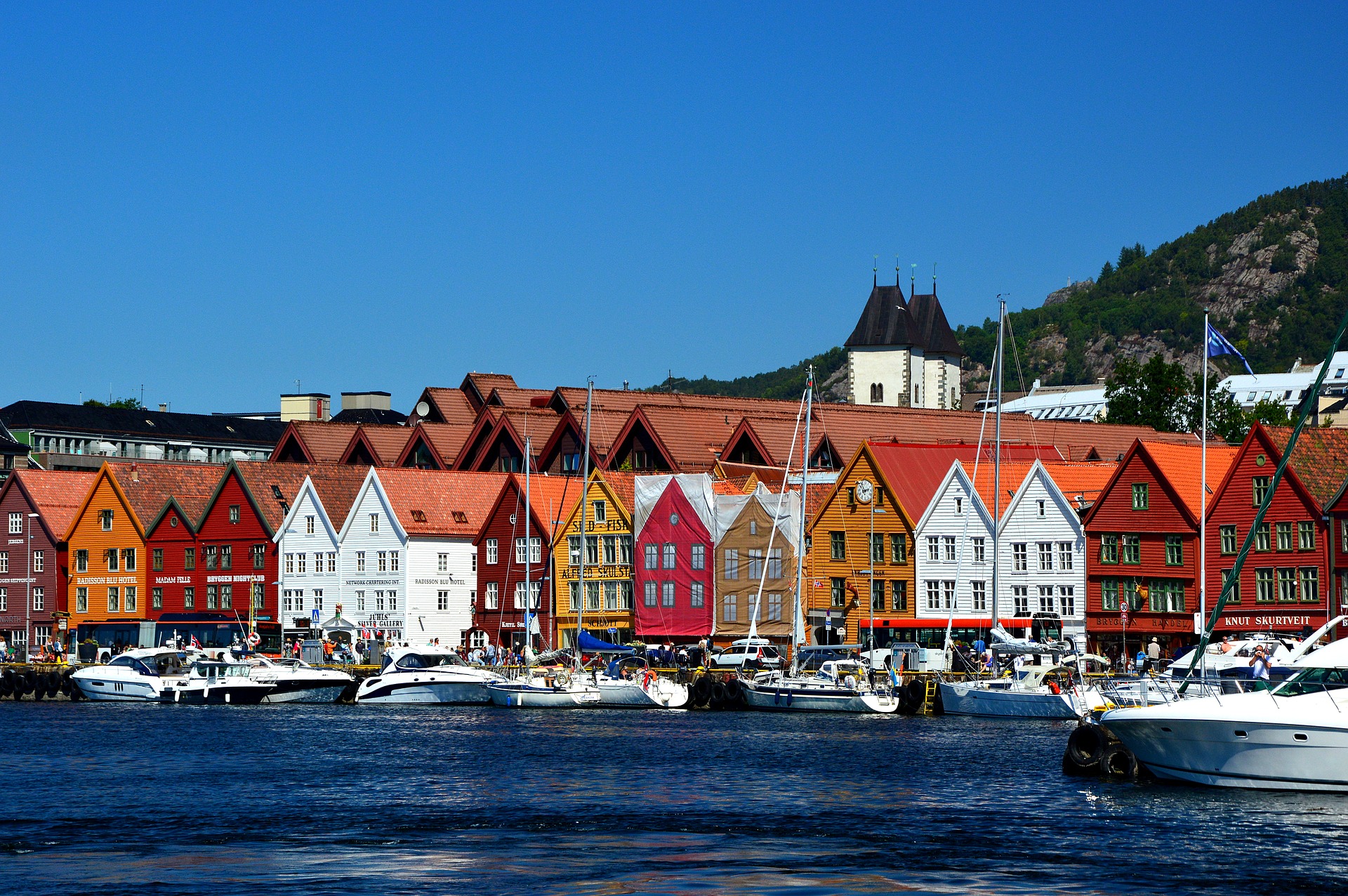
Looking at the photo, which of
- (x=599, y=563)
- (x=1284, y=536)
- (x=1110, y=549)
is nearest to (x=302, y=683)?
(x=599, y=563)

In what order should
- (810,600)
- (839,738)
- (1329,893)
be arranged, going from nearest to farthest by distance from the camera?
(1329,893) → (839,738) → (810,600)

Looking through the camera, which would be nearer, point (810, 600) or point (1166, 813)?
point (1166, 813)

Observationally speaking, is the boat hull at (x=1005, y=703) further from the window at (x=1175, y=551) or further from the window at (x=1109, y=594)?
the window at (x=1175, y=551)

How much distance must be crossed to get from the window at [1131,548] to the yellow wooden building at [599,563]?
94.4 feet

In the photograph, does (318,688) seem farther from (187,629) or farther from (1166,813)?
(1166,813)

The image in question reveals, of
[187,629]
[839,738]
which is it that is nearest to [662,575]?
[187,629]

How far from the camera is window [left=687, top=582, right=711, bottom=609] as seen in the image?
347ft

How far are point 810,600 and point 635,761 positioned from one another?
45803mm

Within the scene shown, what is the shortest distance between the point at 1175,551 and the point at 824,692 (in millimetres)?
20631

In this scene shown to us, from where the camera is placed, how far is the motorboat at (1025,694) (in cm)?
7381

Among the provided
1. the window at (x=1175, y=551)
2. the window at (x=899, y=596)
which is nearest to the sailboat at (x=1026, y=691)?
the window at (x=1175, y=551)

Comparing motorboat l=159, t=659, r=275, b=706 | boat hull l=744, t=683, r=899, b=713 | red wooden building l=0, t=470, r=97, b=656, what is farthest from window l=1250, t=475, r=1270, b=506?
red wooden building l=0, t=470, r=97, b=656

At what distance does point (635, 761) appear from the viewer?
58750mm

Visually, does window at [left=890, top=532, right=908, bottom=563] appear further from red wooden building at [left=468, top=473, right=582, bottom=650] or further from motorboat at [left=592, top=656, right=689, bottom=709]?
red wooden building at [left=468, top=473, right=582, bottom=650]
